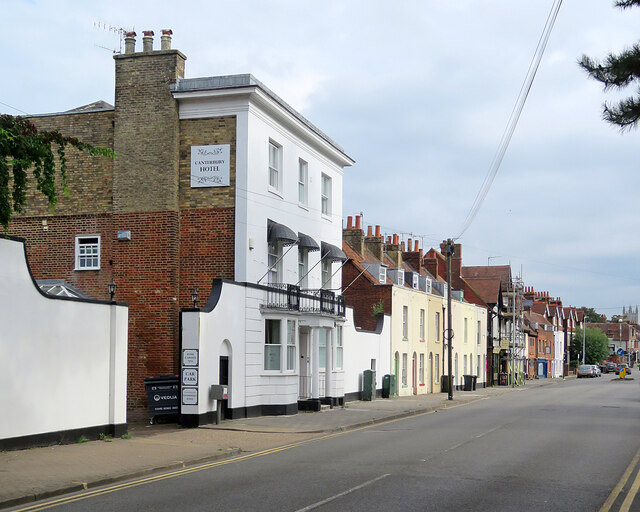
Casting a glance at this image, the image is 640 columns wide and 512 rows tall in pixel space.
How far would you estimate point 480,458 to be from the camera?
1517cm

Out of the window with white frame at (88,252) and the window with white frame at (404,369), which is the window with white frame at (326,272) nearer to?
the window with white frame at (88,252)

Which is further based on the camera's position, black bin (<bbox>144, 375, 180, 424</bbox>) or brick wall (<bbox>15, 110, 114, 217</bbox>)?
brick wall (<bbox>15, 110, 114, 217</bbox>)

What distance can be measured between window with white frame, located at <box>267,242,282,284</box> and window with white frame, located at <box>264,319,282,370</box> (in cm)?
175

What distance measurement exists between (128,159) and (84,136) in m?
2.02

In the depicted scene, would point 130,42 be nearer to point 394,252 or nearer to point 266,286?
point 266,286

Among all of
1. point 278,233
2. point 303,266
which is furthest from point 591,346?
point 278,233

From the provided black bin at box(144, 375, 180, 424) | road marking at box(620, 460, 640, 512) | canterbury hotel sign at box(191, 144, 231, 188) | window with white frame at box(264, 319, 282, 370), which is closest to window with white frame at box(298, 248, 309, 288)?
window with white frame at box(264, 319, 282, 370)

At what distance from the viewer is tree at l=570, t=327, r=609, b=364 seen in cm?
11894

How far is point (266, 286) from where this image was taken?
25609 millimetres

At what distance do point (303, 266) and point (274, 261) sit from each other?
2912mm

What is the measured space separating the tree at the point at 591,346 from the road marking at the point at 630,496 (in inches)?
4361

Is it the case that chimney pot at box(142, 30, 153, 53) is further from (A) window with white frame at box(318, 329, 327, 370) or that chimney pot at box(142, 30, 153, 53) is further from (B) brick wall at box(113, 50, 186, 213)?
(A) window with white frame at box(318, 329, 327, 370)

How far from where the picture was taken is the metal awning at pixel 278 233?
26312mm

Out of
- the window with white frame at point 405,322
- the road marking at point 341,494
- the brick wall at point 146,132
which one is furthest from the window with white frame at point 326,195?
the road marking at point 341,494
